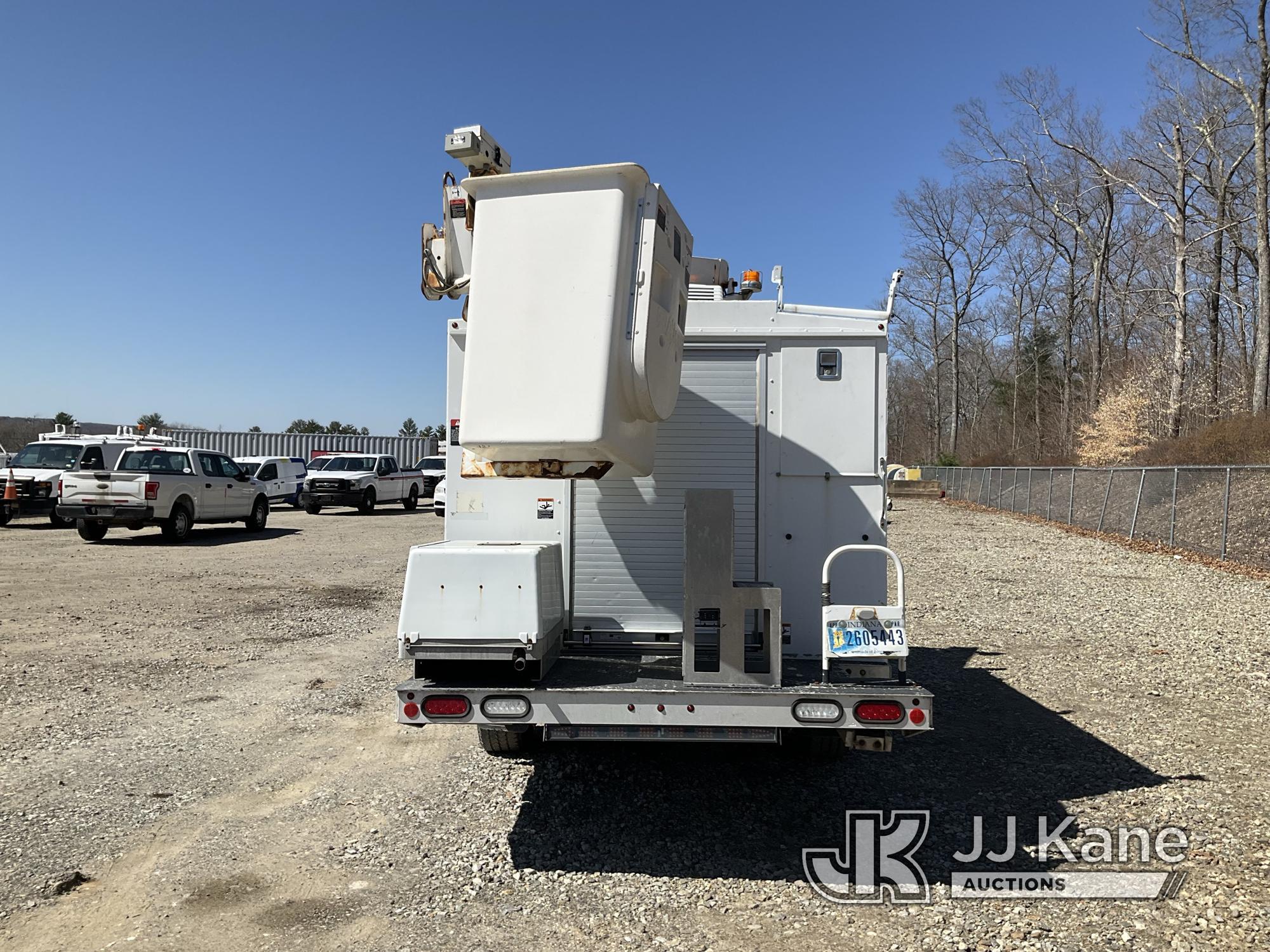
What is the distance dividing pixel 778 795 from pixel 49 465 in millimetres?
20760

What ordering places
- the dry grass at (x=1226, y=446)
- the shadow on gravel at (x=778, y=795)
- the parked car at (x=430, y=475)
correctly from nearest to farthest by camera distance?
the shadow on gravel at (x=778, y=795) < the dry grass at (x=1226, y=446) < the parked car at (x=430, y=475)

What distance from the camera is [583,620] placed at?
17.2 feet

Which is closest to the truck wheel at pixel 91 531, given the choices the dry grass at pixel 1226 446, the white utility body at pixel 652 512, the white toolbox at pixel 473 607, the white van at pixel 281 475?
the white van at pixel 281 475

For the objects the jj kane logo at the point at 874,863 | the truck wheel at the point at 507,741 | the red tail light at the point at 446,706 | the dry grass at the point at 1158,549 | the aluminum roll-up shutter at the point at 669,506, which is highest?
the aluminum roll-up shutter at the point at 669,506

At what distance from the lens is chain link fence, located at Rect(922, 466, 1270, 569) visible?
1605 cm

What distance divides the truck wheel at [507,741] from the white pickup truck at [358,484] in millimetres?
22653

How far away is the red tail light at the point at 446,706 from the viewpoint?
13.4 ft

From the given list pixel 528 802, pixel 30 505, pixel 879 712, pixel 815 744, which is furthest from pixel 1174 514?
pixel 30 505

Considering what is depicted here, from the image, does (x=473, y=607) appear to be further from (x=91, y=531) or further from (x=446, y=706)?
(x=91, y=531)

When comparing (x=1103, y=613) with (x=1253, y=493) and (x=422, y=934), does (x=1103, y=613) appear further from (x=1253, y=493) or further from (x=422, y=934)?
(x=422, y=934)

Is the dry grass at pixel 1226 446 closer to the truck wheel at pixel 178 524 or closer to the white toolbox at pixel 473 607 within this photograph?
the white toolbox at pixel 473 607

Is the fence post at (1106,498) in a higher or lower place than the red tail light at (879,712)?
higher

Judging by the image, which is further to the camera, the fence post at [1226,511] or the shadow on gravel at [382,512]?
the shadow on gravel at [382,512]

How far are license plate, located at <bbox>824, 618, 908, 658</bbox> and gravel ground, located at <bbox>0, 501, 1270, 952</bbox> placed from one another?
1.00 meters
